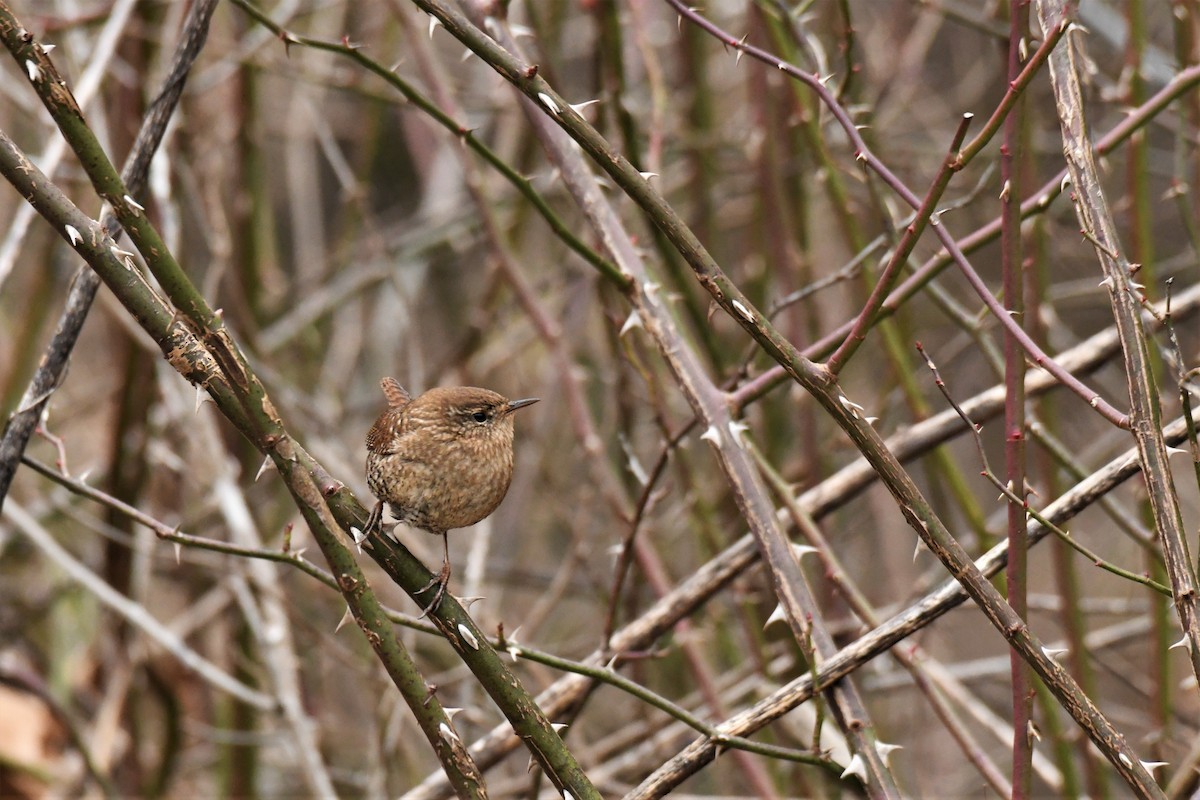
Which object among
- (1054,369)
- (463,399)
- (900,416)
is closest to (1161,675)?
(1054,369)

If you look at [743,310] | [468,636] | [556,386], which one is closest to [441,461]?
[468,636]

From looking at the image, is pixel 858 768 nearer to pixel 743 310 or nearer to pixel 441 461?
pixel 743 310

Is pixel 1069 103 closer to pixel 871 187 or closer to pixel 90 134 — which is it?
pixel 871 187

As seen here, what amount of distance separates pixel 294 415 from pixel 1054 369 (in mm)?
3431

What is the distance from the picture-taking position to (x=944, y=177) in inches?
70.4

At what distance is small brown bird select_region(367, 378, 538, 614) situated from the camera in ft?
9.11

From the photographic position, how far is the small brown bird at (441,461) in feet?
9.11

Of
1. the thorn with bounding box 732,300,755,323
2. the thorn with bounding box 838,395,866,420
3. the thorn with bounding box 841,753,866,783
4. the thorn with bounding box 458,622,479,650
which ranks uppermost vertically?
the thorn with bounding box 732,300,755,323

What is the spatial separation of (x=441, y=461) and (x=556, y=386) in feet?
8.66

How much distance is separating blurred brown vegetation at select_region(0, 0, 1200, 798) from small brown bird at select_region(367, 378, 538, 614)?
359 millimetres

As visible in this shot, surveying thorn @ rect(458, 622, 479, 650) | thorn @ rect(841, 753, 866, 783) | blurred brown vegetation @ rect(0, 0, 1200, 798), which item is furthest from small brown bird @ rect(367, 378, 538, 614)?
thorn @ rect(841, 753, 866, 783)

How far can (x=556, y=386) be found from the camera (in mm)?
5414

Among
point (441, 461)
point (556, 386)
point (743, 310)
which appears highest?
point (556, 386)

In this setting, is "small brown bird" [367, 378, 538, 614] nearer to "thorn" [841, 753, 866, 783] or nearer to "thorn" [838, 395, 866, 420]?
"thorn" [841, 753, 866, 783]
